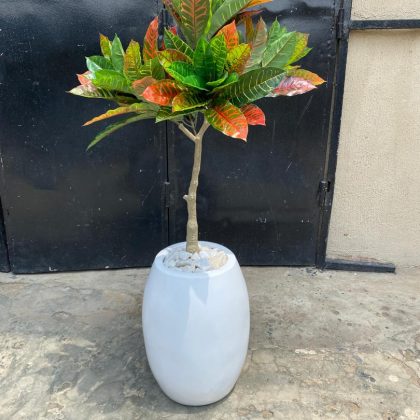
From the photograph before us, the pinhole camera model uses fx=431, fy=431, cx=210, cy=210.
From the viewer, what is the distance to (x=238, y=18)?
1.68m

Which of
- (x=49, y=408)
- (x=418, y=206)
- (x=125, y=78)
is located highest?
(x=125, y=78)

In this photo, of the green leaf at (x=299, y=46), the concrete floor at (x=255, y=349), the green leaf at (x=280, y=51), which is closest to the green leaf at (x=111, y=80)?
the green leaf at (x=280, y=51)

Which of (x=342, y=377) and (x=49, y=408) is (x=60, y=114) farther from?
(x=342, y=377)

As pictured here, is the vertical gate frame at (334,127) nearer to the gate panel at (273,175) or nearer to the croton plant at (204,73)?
the gate panel at (273,175)

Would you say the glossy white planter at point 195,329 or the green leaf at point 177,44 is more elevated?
the green leaf at point 177,44

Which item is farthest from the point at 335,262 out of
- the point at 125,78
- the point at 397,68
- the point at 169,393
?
the point at 125,78

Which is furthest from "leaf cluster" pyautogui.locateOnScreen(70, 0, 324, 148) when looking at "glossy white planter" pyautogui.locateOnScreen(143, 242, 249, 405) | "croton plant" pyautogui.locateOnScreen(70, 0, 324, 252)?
"glossy white planter" pyautogui.locateOnScreen(143, 242, 249, 405)

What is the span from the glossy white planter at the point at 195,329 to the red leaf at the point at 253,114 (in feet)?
2.07

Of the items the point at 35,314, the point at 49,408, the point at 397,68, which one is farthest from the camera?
the point at 397,68

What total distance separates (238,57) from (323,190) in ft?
5.57

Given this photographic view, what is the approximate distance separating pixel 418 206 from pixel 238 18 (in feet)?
6.66

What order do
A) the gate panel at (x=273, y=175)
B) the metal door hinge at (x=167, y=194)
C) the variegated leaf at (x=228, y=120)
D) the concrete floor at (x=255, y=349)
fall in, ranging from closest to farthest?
the variegated leaf at (x=228, y=120) < the concrete floor at (x=255, y=349) < the gate panel at (x=273, y=175) < the metal door hinge at (x=167, y=194)

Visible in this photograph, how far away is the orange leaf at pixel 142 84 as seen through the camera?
1392 millimetres

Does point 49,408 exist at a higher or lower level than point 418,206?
lower
